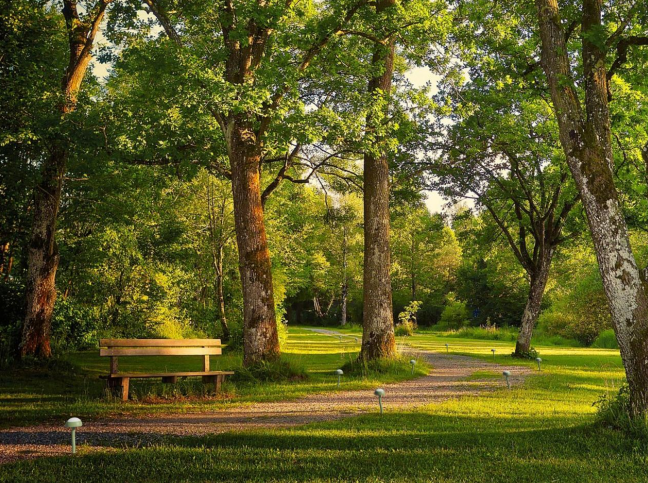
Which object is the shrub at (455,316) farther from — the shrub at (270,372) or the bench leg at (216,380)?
the bench leg at (216,380)

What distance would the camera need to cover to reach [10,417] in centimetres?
752

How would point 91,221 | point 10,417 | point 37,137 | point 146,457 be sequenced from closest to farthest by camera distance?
point 146,457 < point 10,417 < point 37,137 < point 91,221

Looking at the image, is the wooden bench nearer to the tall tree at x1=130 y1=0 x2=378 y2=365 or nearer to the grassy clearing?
the grassy clearing

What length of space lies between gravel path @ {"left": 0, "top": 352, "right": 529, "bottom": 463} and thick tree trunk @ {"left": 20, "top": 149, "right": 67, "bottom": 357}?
7.12m

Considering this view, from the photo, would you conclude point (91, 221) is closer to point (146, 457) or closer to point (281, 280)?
point (281, 280)

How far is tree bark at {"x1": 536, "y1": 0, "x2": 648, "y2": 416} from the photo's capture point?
20.3 ft

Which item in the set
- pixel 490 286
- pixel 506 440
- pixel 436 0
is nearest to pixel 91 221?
pixel 436 0

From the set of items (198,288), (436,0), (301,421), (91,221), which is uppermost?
(436,0)

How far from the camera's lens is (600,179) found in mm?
6531

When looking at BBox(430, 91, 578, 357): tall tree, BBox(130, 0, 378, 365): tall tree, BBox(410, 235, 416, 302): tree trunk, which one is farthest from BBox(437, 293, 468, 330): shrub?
BBox(130, 0, 378, 365): tall tree

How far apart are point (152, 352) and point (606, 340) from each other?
27.4 m

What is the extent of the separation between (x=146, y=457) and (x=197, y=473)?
848 millimetres

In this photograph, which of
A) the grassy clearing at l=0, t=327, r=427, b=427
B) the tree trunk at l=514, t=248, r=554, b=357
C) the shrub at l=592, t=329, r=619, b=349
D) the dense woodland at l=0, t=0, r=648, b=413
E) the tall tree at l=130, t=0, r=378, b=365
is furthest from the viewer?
the shrub at l=592, t=329, r=619, b=349

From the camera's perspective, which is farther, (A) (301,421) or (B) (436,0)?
(B) (436,0)
